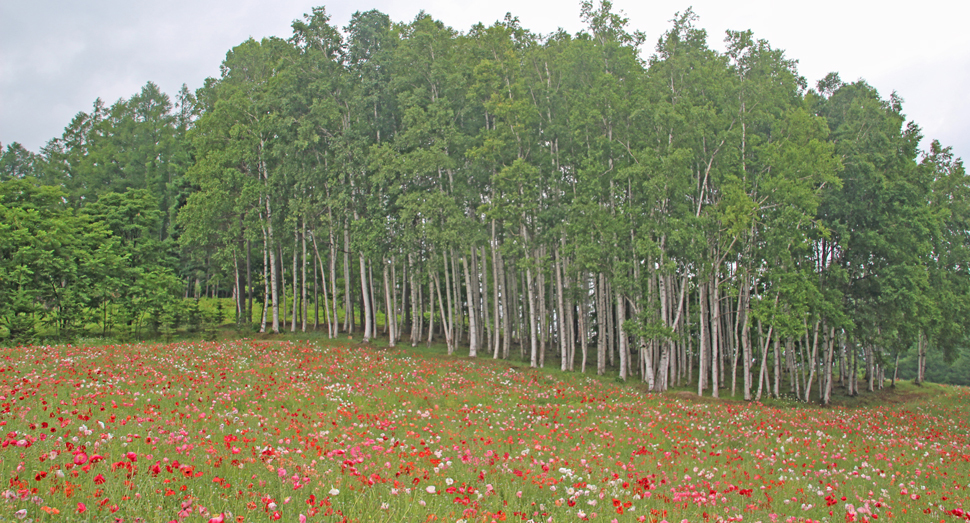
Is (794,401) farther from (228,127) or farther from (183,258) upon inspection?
(183,258)

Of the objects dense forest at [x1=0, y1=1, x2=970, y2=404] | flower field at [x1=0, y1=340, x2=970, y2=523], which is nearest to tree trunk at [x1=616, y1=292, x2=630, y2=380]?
dense forest at [x1=0, y1=1, x2=970, y2=404]

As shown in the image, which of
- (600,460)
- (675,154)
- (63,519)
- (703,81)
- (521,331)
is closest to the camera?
(63,519)

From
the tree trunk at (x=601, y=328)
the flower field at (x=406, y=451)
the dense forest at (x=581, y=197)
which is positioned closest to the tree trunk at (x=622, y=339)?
the dense forest at (x=581, y=197)

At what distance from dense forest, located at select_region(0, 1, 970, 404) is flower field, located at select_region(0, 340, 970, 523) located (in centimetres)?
882

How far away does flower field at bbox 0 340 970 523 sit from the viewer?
224 inches

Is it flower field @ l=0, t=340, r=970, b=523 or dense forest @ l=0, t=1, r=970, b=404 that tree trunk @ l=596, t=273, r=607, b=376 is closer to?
dense forest @ l=0, t=1, r=970, b=404

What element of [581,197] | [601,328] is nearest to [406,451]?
[581,197]

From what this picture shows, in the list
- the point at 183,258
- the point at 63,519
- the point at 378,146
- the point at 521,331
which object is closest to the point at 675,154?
the point at 521,331

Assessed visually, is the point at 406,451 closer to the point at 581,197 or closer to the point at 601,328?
the point at 581,197

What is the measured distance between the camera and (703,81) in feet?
90.4

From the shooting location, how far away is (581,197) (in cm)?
2616

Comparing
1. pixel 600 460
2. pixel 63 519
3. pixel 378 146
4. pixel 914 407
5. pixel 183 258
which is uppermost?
pixel 378 146

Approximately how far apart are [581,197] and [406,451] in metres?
19.3

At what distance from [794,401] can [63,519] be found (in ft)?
98.0
